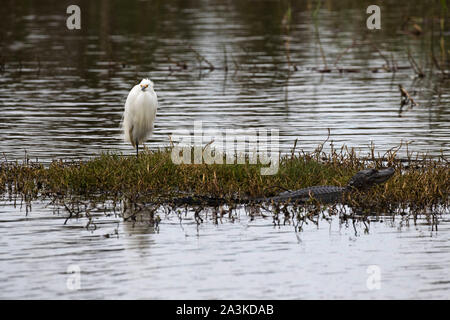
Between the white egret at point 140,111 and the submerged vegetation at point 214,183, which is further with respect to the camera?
the white egret at point 140,111

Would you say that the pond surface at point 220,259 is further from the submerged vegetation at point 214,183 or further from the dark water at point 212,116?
the submerged vegetation at point 214,183

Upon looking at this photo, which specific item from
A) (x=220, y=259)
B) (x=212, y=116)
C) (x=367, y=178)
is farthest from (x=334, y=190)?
(x=212, y=116)

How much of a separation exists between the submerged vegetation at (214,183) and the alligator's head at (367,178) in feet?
0.41

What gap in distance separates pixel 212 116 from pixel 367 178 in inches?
371

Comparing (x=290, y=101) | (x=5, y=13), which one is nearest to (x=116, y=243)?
(x=290, y=101)

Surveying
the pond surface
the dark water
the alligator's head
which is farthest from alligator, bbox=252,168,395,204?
the dark water

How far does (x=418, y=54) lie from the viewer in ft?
97.7

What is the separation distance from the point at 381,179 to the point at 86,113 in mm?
11178

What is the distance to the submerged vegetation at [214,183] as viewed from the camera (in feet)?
38.1

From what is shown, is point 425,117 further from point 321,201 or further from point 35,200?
point 35,200

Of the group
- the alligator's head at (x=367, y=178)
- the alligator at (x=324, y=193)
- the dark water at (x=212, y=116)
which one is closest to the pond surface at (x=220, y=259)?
the dark water at (x=212, y=116)

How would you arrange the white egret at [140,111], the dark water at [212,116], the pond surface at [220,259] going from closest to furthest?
the pond surface at [220,259], the dark water at [212,116], the white egret at [140,111]

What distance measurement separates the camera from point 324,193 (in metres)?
11.6

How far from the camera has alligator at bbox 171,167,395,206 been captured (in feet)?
38.1
